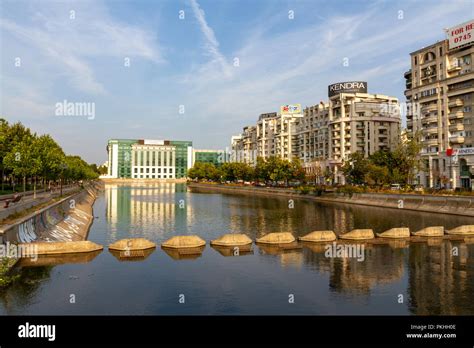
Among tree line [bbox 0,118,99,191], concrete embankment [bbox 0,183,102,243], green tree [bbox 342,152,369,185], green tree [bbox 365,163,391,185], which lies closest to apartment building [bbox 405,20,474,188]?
green tree [bbox 365,163,391,185]

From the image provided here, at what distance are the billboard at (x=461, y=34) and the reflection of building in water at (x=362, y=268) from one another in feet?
265

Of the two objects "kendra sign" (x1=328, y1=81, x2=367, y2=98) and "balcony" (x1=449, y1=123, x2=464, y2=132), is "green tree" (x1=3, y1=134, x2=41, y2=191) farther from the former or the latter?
"kendra sign" (x1=328, y1=81, x2=367, y2=98)

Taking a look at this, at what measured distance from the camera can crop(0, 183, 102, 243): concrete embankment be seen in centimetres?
3425

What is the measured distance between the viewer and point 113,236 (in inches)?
1981

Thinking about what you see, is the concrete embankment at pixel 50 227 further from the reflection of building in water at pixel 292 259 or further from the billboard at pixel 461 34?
the billboard at pixel 461 34

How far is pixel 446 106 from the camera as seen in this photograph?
104188 millimetres

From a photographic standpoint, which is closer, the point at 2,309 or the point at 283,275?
the point at 2,309

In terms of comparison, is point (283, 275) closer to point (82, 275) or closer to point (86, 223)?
point (82, 275)

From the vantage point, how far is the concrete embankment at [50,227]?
34.2 meters

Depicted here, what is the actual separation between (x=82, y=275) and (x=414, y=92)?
113059 millimetres

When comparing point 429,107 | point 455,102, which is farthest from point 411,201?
point 429,107

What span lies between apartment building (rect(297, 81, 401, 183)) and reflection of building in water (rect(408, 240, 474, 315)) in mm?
107602

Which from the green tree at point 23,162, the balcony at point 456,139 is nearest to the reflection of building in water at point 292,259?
the green tree at point 23,162
